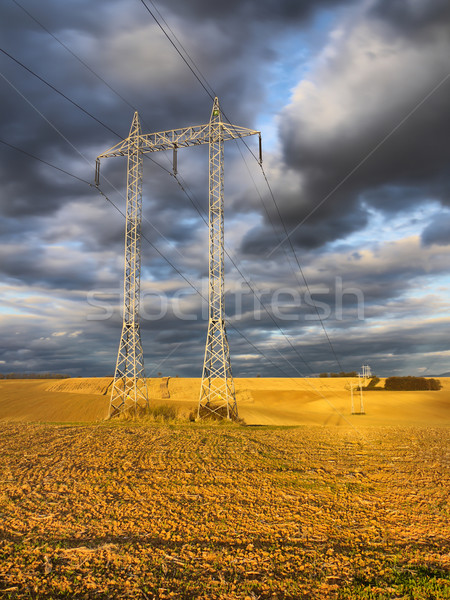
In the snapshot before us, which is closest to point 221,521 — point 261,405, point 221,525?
point 221,525

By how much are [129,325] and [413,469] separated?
21.5m

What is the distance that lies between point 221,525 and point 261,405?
5389 centimetres

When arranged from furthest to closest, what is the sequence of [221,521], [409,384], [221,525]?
[409,384]
[221,521]
[221,525]

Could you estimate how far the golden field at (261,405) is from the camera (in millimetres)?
39406

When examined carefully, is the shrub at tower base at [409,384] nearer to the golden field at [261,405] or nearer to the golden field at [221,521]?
the golden field at [261,405]

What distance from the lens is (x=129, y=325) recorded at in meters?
28.8

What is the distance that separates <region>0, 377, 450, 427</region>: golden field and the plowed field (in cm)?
1878

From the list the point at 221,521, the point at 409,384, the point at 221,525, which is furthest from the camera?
the point at 409,384

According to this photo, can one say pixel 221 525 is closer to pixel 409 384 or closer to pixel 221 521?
pixel 221 521

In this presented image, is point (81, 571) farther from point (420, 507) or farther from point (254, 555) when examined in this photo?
point (420, 507)

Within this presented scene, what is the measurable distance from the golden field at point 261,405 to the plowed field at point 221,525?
1878 centimetres

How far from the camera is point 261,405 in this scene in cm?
5912

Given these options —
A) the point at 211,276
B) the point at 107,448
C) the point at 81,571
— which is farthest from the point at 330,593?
the point at 211,276

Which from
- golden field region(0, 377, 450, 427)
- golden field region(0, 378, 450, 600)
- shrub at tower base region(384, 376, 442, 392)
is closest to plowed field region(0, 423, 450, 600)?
golden field region(0, 378, 450, 600)
